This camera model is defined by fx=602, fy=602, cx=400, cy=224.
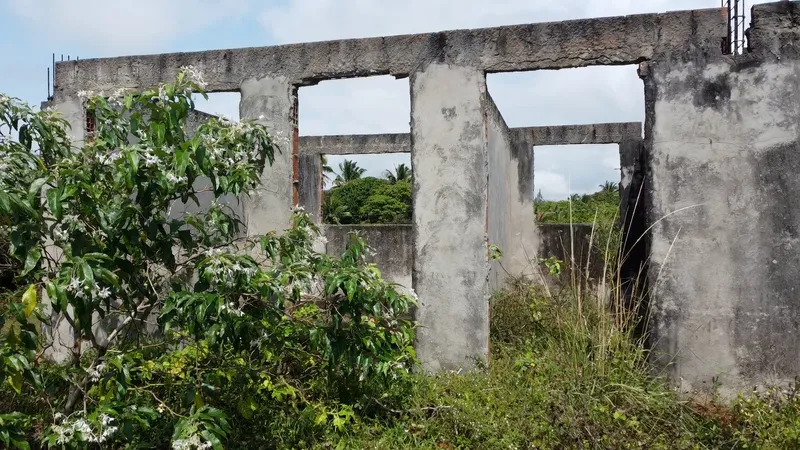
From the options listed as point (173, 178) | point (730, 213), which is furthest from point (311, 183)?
point (173, 178)

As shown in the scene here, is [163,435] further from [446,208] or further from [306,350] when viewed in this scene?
[446,208]

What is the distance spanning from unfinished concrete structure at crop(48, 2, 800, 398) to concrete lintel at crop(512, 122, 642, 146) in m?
5.20

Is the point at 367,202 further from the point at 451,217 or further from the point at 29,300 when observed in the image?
the point at 29,300

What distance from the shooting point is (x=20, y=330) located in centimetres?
250

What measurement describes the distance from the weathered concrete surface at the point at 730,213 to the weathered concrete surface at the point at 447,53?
270 millimetres

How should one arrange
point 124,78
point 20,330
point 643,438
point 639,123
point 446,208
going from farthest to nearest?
point 639,123
point 124,78
point 446,208
point 643,438
point 20,330

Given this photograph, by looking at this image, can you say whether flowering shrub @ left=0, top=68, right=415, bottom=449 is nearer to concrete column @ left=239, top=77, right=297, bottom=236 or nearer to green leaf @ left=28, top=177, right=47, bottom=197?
green leaf @ left=28, top=177, right=47, bottom=197

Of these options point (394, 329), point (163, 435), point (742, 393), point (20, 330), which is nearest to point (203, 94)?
point (20, 330)

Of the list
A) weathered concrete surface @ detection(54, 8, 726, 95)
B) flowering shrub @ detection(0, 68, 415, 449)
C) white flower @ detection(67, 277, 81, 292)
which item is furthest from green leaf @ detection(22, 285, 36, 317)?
weathered concrete surface @ detection(54, 8, 726, 95)

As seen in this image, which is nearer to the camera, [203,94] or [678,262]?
[203,94]

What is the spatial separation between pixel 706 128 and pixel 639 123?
6.43 metres

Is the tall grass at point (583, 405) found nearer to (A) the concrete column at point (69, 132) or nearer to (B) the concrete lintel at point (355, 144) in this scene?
(A) the concrete column at point (69, 132)

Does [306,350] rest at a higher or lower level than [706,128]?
lower

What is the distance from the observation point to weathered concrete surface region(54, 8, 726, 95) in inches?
173
